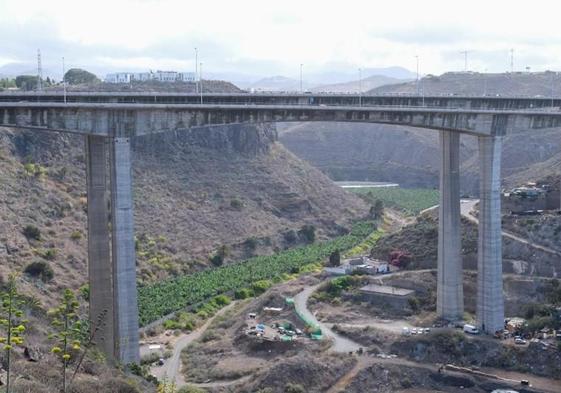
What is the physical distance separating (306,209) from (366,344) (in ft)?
151

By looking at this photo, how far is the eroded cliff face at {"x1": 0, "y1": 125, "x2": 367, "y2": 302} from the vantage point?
6262 centimetres

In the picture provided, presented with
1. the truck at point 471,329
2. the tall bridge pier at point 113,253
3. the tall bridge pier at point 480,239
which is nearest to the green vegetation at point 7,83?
the tall bridge pier at point 113,253

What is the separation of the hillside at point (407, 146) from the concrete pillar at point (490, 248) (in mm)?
77027

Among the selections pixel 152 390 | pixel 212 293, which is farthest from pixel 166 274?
pixel 152 390

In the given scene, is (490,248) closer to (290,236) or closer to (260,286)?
(260,286)

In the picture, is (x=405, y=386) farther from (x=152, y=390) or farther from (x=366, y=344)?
(x=152, y=390)

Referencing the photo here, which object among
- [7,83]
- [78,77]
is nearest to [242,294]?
[7,83]

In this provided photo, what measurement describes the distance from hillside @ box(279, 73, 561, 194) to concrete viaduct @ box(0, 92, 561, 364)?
245 ft

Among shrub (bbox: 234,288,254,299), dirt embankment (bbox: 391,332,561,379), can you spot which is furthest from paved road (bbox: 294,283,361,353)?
shrub (bbox: 234,288,254,299)

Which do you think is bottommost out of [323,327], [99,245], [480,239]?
[323,327]

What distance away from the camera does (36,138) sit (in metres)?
77.8

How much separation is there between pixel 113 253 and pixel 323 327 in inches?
747

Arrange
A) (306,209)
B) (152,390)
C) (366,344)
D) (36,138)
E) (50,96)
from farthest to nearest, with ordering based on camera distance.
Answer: (306,209)
(36,138)
(366,344)
(50,96)
(152,390)

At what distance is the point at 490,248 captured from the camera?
49.2 m
